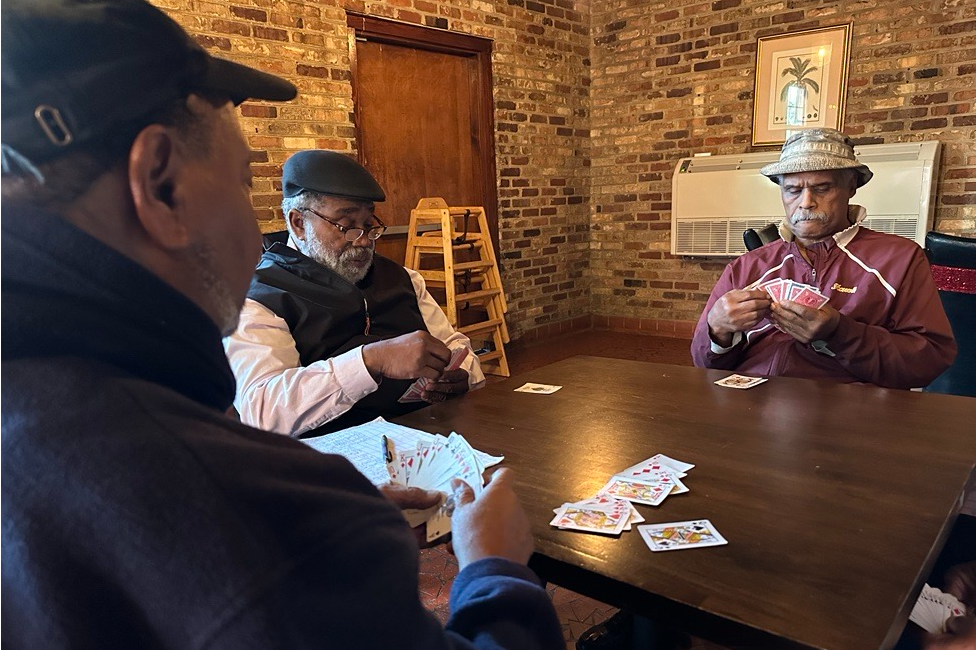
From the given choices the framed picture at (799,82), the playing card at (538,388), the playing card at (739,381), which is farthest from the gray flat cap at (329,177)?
the framed picture at (799,82)

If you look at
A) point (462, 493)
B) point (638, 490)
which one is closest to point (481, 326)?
point (638, 490)

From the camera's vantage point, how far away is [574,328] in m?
5.91

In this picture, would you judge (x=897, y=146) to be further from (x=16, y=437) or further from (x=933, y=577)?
(x=16, y=437)

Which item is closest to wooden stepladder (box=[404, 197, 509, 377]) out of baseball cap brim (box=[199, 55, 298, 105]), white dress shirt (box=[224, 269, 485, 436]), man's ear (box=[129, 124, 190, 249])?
white dress shirt (box=[224, 269, 485, 436])

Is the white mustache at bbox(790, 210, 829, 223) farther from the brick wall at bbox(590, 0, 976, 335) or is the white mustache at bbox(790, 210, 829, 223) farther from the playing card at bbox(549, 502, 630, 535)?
the brick wall at bbox(590, 0, 976, 335)

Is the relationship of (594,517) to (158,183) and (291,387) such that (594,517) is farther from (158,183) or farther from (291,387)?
(291,387)

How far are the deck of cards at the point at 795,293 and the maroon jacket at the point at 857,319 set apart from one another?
0.09 m

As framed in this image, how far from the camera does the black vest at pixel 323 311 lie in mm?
1918

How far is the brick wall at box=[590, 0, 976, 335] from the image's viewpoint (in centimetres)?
425

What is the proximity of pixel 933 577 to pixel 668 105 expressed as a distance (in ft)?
14.9

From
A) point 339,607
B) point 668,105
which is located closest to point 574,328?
point 668,105

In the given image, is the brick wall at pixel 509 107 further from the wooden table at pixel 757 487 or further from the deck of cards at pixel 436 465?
the deck of cards at pixel 436 465

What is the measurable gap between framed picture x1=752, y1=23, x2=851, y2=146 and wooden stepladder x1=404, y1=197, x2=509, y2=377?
88.5 inches

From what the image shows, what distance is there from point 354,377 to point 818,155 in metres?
1.65
